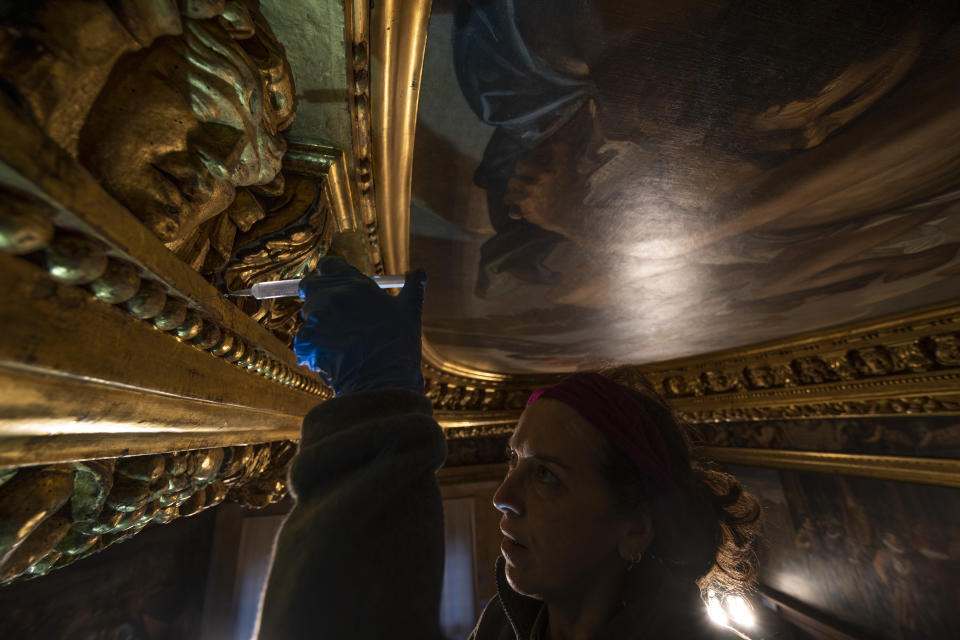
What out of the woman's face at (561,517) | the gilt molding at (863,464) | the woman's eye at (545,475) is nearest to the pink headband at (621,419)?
the woman's face at (561,517)

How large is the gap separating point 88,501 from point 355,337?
42 centimetres

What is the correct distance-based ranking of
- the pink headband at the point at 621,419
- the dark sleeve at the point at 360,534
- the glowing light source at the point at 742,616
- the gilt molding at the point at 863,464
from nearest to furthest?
the dark sleeve at the point at 360,534 < the pink headband at the point at 621,419 < the gilt molding at the point at 863,464 < the glowing light source at the point at 742,616

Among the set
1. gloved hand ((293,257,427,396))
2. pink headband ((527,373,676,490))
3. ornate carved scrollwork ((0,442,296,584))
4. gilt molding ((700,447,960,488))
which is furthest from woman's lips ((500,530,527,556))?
gilt molding ((700,447,960,488))

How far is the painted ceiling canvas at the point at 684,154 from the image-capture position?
809 mm

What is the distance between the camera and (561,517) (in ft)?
2.39

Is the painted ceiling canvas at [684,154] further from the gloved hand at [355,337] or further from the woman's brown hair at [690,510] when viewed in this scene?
the woman's brown hair at [690,510]

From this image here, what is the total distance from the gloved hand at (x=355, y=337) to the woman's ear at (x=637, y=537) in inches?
22.0

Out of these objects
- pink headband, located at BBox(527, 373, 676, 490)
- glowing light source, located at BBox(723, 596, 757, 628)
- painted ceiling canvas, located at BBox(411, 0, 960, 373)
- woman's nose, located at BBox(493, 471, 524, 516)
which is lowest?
glowing light source, located at BBox(723, 596, 757, 628)

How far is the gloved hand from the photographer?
26.5 inches

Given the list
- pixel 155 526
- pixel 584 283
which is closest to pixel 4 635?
pixel 155 526

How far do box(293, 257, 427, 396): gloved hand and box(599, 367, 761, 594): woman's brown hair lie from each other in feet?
1.62

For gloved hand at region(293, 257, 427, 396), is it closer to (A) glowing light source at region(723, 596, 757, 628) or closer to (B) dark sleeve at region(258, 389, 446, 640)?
(B) dark sleeve at region(258, 389, 446, 640)

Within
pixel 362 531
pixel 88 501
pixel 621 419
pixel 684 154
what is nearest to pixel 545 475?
pixel 621 419

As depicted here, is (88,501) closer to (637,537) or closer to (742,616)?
(637,537)
